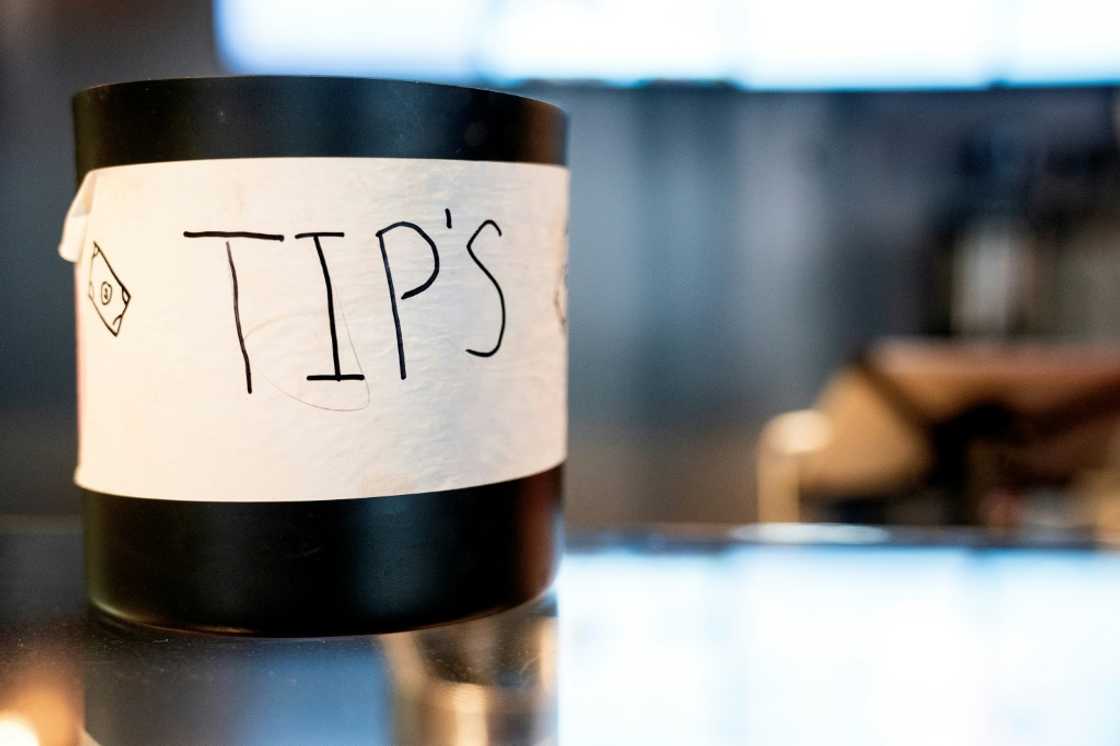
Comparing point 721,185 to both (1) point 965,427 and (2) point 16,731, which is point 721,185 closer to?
(1) point 965,427

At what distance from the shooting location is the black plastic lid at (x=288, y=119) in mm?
250

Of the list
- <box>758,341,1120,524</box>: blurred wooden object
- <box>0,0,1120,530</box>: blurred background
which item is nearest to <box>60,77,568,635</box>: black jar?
<box>758,341,1120,524</box>: blurred wooden object

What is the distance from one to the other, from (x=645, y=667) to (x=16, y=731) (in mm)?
132

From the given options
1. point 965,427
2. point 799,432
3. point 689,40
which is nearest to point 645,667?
point 965,427

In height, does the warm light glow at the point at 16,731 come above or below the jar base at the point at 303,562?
below

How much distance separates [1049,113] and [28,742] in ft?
7.37

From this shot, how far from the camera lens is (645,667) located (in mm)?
254

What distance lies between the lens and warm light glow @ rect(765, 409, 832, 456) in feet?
5.44

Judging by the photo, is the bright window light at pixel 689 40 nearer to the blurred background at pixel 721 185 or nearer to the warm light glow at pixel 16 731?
the blurred background at pixel 721 185

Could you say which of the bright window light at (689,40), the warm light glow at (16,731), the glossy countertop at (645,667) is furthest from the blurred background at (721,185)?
the warm light glow at (16,731)

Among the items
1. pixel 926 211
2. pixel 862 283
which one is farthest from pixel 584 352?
pixel 926 211

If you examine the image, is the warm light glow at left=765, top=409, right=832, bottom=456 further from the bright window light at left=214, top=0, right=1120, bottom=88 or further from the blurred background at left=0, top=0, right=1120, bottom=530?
the bright window light at left=214, top=0, right=1120, bottom=88

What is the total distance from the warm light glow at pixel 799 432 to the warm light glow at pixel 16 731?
4.89 feet

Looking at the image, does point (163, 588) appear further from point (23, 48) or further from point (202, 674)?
point (23, 48)
